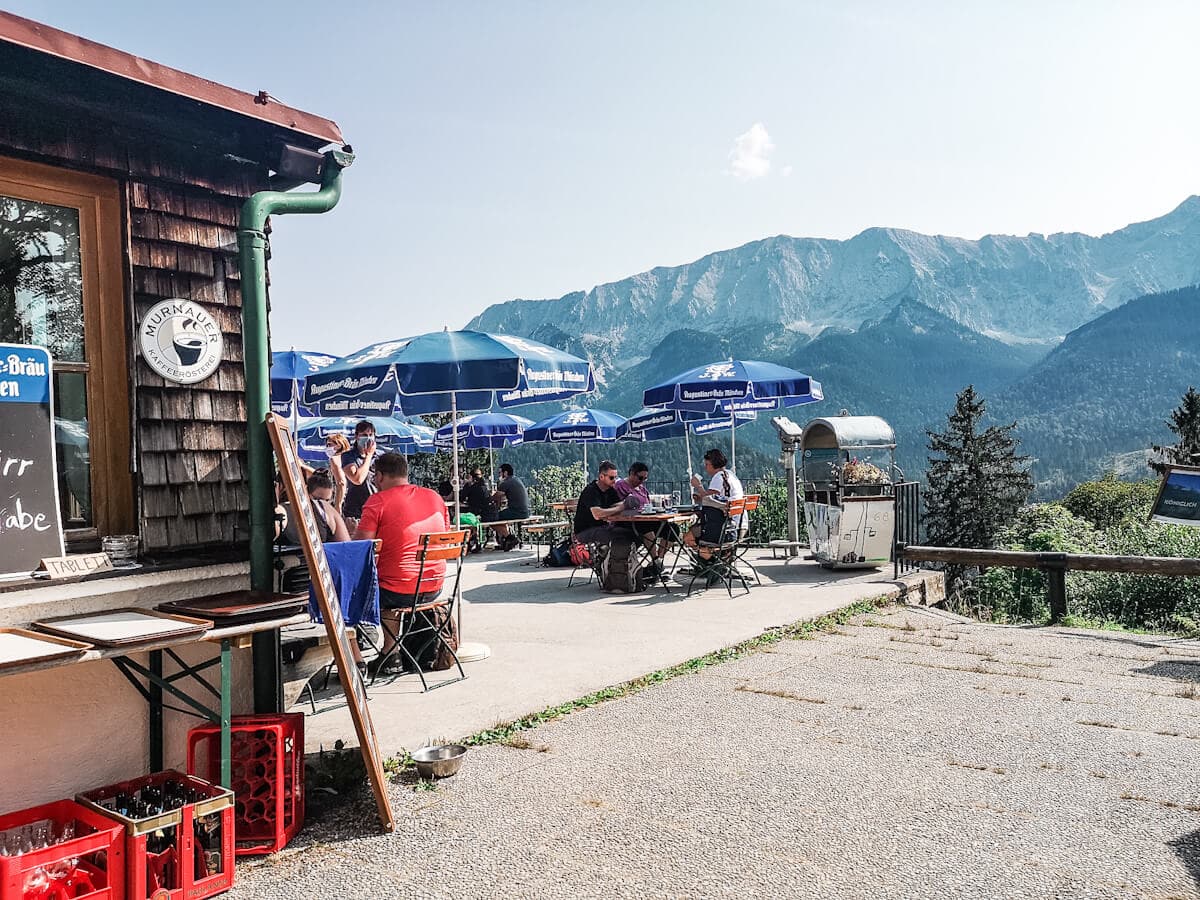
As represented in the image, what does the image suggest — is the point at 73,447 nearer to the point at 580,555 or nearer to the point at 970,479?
the point at 580,555

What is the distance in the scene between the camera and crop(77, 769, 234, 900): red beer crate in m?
2.65

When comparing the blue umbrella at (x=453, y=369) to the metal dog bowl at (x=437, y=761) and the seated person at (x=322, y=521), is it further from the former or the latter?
the metal dog bowl at (x=437, y=761)

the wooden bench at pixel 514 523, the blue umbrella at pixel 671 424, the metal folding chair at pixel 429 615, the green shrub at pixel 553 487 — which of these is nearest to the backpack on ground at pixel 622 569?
the metal folding chair at pixel 429 615

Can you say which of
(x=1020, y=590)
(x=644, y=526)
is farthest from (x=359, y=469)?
(x=1020, y=590)

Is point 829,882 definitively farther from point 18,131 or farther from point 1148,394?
point 1148,394

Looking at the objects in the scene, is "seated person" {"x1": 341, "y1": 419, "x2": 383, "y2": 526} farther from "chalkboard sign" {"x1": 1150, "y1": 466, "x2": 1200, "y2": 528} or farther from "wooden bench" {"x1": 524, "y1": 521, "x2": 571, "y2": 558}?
"chalkboard sign" {"x1": 1150, "y1": 466, "x2": 1200, "y2": 528}

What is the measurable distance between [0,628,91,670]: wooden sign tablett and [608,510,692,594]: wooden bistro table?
5949mm

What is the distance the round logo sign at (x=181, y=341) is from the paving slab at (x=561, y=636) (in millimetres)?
1752

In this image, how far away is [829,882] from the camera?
2.73 meters

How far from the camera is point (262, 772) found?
319 centimetres

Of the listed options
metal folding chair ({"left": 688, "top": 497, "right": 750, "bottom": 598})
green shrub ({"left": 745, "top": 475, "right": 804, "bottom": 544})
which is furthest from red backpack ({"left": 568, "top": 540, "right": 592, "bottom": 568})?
green shrub ({"left": 745, "top": 475, "right": 804, "bottom": 544})

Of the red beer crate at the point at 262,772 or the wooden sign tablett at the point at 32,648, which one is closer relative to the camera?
the wooden sign tablett at the point at 32,648

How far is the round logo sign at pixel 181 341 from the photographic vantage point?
11.8ft

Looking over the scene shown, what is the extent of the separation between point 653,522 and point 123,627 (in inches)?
241
